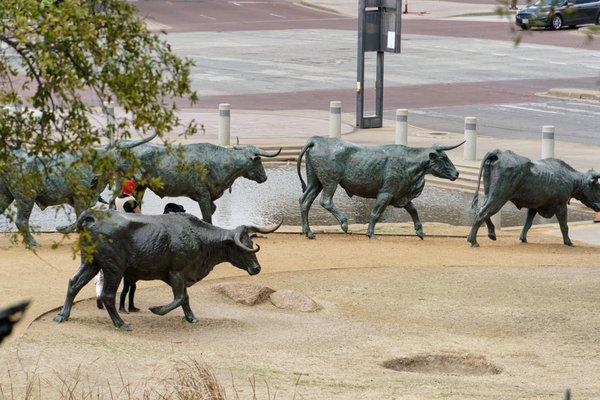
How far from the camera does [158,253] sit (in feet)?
45.5

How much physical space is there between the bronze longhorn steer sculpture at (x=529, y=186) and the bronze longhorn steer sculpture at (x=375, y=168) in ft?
2.48

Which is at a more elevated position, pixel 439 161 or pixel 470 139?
pixel 439 161

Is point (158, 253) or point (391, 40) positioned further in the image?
point (391, 40)

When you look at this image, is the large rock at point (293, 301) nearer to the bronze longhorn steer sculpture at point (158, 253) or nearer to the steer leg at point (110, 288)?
the bronze longhorn steer sculpture at point (158, 253)

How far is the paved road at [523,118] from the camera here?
30516 mm

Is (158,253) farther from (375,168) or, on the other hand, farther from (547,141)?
(547,141)

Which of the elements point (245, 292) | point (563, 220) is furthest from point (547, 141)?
point (245, 292)

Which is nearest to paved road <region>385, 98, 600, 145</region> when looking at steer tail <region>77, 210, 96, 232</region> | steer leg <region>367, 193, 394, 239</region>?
steer leg <region>367, 193, 394, 239</region>

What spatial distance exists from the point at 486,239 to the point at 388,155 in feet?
6.55

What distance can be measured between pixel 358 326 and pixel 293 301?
1.00 meters

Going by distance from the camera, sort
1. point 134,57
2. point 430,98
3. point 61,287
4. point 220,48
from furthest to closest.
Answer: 1. point 220,48
2. point 430,98
3. point 61,287
4. point 134,57

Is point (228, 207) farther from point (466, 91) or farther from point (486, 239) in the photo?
point (466, 91)

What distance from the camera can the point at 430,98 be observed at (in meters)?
36.4

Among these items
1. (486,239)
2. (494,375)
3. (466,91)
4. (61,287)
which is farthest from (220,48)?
(494,375)
